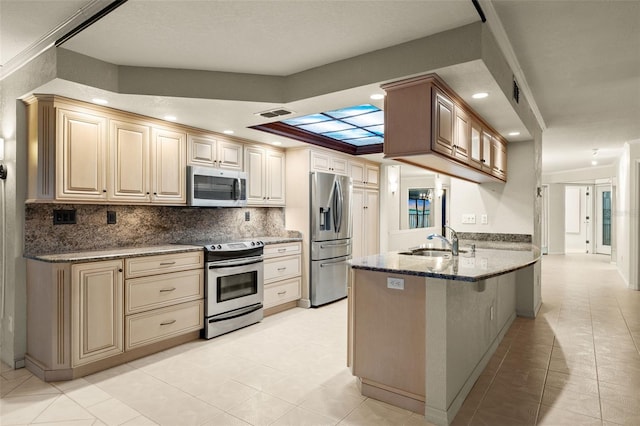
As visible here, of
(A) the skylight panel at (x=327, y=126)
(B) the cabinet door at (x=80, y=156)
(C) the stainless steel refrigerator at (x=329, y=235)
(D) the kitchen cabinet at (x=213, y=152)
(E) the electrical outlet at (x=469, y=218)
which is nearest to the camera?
(B) the cabinet door at (x=80, y=156)

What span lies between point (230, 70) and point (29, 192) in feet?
6.05

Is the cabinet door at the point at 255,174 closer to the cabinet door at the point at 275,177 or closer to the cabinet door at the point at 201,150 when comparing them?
the cabinet door at the point at 275,177

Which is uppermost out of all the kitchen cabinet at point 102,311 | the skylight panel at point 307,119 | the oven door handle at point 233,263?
the skylight panel at point 307,119

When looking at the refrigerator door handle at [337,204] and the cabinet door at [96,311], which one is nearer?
the cabinet door at [96,311]

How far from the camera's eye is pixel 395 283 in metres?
2.39

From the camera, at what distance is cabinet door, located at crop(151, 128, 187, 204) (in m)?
3.57

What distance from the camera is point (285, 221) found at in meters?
5.06

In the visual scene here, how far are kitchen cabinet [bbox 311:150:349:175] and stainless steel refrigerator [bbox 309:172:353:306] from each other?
139 mm

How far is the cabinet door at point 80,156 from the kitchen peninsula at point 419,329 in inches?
89.1

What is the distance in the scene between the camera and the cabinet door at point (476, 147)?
3.12m

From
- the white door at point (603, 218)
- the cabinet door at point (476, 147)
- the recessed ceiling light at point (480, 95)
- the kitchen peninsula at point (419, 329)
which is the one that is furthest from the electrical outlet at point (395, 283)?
the white door at point (603, 218)

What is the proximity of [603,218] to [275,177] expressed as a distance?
10283mm

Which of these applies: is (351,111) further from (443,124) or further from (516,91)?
(516,91)

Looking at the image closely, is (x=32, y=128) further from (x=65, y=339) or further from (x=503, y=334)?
(x=503, y=334)
